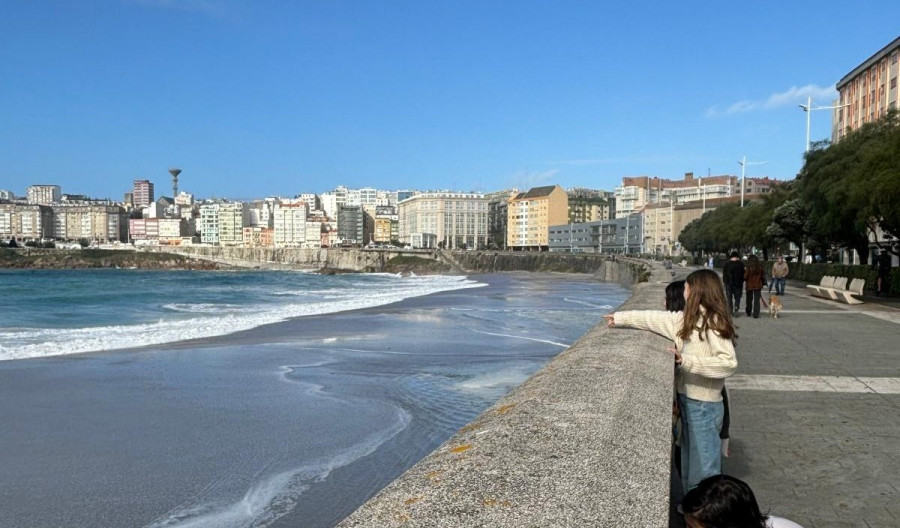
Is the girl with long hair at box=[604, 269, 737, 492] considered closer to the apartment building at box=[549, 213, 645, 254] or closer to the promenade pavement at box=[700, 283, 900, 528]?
the promenade pavement at box=[700, 283, 900, 528]

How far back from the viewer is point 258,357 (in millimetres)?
14219

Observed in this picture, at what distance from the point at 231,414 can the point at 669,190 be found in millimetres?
188781

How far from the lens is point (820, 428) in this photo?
20.5 feet

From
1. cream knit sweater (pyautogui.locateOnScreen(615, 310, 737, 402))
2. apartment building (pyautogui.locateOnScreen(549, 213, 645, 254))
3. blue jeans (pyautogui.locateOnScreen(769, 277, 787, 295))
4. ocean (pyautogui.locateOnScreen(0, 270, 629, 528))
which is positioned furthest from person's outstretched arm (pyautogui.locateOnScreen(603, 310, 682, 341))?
apartment building (pyautogui.locateOnScreen(549, 213, 645, 254))

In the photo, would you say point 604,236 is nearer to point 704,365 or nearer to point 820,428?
point 820,428

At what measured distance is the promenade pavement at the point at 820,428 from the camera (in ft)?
A: 14.5

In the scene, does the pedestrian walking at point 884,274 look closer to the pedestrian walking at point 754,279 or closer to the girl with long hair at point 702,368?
the pedestrian walking at point 754,279

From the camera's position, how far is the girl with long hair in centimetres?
377

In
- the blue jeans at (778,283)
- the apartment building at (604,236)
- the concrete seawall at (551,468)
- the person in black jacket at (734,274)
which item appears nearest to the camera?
the concrete seawall at (551,468)

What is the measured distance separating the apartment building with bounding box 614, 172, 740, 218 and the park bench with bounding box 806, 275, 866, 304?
154932 mm

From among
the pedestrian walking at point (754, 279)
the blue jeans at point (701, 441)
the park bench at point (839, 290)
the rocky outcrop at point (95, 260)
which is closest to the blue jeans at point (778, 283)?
the park bench at point (839, 290)

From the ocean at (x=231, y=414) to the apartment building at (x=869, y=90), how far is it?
137ft

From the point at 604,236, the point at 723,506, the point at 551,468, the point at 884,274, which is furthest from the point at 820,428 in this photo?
the point at 604,236

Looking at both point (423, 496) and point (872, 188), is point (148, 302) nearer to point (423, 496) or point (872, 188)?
point (872, 188)
